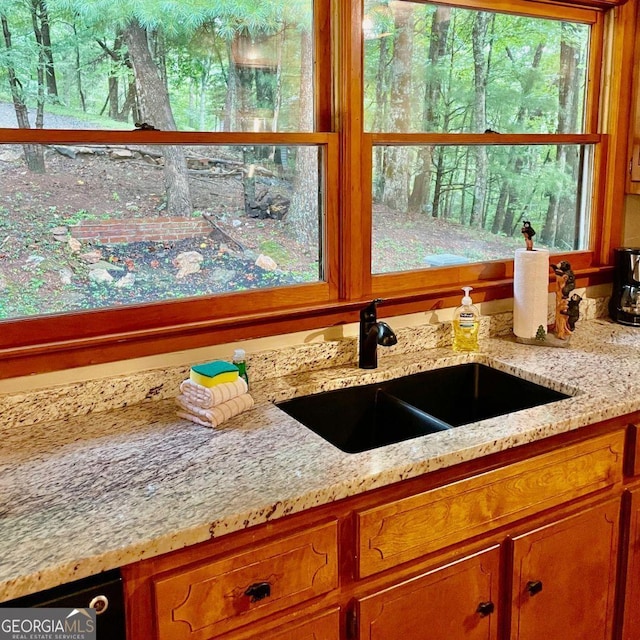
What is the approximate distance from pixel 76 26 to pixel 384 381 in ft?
3.98

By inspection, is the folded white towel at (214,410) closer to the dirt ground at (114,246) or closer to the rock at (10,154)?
the dirt ground at (114,246)

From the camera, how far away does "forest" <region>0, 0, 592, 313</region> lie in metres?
1.61

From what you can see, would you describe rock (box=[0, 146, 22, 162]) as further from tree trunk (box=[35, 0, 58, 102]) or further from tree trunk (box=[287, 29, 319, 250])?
tree trunk (box=[287, 29, 319, 250])

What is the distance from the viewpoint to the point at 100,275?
171 centimetres

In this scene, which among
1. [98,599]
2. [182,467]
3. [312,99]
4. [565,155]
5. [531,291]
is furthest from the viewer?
[565,155]

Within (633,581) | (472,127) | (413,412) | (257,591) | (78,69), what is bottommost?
(633,581)

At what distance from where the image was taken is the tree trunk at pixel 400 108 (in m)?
2.05

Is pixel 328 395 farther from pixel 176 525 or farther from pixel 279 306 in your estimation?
pixel 176 525

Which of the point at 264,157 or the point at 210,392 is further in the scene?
the point at 264,157

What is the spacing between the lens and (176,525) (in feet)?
3.76

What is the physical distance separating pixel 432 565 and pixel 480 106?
1.51m

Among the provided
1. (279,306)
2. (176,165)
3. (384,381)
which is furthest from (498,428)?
(176,165)

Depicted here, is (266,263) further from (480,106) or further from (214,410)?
(480,106)

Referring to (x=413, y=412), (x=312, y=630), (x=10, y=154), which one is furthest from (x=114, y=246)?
(x=312, y=630)
